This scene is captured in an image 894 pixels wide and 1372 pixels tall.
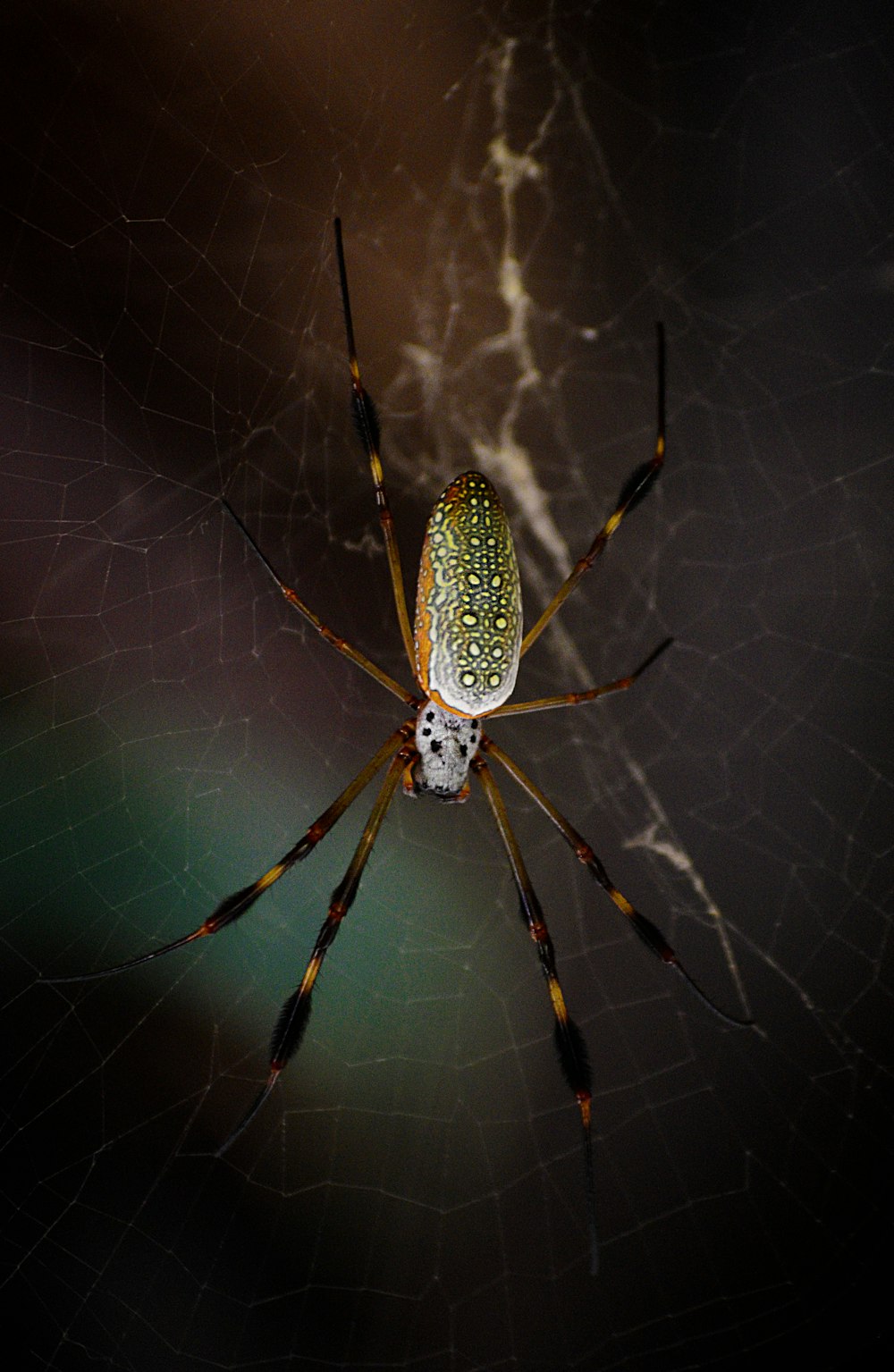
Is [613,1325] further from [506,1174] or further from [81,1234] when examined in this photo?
[81,1234]

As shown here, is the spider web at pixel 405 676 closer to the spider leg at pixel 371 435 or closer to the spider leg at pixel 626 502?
the spider leg at pixel 371 435

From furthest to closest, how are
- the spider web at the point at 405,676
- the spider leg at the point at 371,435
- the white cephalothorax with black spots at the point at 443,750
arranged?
the white cephalothorax with black spots at the point at 443,750, the spider web at the point at 405,676, the spider leg at the point at 371,435

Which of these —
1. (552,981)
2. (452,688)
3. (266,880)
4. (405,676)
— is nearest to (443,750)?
(452,688)

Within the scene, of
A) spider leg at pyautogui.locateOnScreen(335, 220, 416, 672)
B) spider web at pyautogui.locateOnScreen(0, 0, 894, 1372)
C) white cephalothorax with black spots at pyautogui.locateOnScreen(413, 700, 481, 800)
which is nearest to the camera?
spider leg at pyautogui.locateOnScreen(335, 220, 416, 672)

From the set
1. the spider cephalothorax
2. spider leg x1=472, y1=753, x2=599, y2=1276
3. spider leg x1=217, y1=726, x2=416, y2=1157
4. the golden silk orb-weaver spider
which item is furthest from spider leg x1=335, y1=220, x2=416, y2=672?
spider leg x1=472, y1=753, x2=599, y2=1276

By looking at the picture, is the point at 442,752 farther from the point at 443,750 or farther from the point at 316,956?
the point at 316,956

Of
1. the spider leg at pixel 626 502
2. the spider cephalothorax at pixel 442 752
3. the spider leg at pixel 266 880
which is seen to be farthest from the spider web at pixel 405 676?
the spider leg at pixel 626 502

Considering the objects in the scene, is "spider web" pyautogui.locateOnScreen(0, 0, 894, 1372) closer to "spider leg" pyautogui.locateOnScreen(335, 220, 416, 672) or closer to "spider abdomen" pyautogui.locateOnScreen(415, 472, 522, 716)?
"spider leg" pyautogui.locateOnScreen(335, 220, 416, 672)

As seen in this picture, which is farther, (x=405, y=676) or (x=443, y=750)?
(x=405, y=676)
